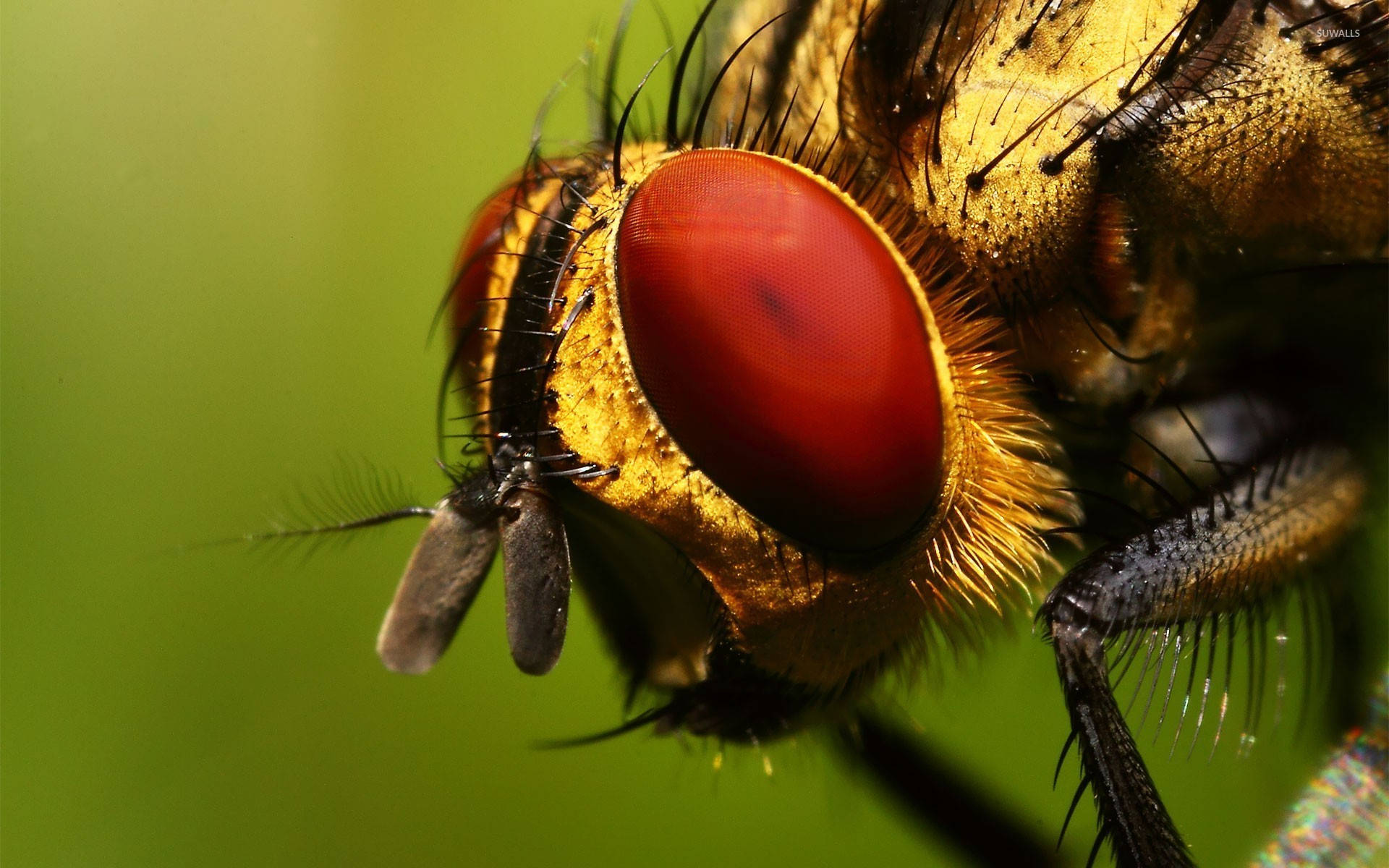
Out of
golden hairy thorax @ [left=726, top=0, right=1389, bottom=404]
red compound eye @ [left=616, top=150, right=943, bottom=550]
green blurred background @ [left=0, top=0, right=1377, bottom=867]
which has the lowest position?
green blurred background @ [left=0, top=0, right=1377, bottom=867]

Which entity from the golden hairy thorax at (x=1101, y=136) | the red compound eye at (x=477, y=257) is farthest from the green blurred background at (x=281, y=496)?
the golden hairy thorax at (x=1101, y=136)

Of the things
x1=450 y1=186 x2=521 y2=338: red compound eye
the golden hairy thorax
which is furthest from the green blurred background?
the golden hairy thorax

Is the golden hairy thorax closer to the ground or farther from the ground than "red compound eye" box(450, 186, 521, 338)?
farther from the ground

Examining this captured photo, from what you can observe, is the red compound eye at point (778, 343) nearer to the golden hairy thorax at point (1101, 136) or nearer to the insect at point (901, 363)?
the insect at point (901, 363)

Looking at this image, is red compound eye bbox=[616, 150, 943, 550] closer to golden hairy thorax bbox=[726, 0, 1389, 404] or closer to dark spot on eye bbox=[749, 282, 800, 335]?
dark spot on eye bbox=[749, 282, 800, 335]

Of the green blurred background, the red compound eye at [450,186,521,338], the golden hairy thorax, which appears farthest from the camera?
the green blurred background

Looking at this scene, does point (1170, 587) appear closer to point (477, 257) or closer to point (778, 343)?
point (778, 343)
